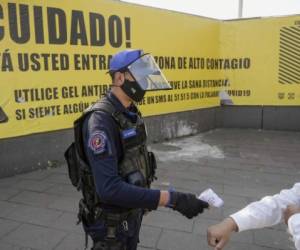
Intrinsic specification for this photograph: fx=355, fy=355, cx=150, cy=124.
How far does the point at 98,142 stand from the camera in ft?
6.01

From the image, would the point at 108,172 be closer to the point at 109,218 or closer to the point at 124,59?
the point at 109,218

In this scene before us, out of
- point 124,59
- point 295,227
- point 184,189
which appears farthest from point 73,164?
point 184,189

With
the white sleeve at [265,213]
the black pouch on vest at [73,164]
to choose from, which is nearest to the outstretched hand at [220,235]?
the white sleeve at [265,213]

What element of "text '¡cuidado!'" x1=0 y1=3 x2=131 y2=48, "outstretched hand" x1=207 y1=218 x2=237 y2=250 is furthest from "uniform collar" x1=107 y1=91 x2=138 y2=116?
"text '¡cuidado!'" x1=0 y1=3 x2=131 y2=48

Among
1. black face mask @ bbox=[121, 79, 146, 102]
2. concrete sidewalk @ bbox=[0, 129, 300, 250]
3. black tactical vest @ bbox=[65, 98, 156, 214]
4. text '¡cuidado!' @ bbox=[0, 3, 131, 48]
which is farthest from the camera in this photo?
text '¡cuidado!' @ bbox=[0, 3, 131, 48]

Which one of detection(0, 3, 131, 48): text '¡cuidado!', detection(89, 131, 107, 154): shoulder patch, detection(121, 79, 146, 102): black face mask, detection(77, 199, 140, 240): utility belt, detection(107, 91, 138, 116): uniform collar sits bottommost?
detection(77, 199, 140, 240): utility belt

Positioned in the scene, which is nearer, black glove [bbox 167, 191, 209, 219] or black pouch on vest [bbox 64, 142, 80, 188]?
black glove [bbox 167, 191, 209, 219]

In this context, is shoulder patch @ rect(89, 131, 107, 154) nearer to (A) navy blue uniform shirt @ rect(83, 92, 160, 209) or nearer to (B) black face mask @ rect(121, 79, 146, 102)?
(A) navy blue uniform shirt @ rect(83, 92, 160, 209)

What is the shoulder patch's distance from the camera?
1.83 metres

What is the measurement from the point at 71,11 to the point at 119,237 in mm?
4484

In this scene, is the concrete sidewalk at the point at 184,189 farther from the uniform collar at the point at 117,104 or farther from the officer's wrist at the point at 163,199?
the uniform collar at the point at 117,104

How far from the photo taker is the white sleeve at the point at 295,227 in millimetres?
1588

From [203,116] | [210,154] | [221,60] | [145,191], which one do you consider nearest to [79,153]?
[145,191]

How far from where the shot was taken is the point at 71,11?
5.68 m
